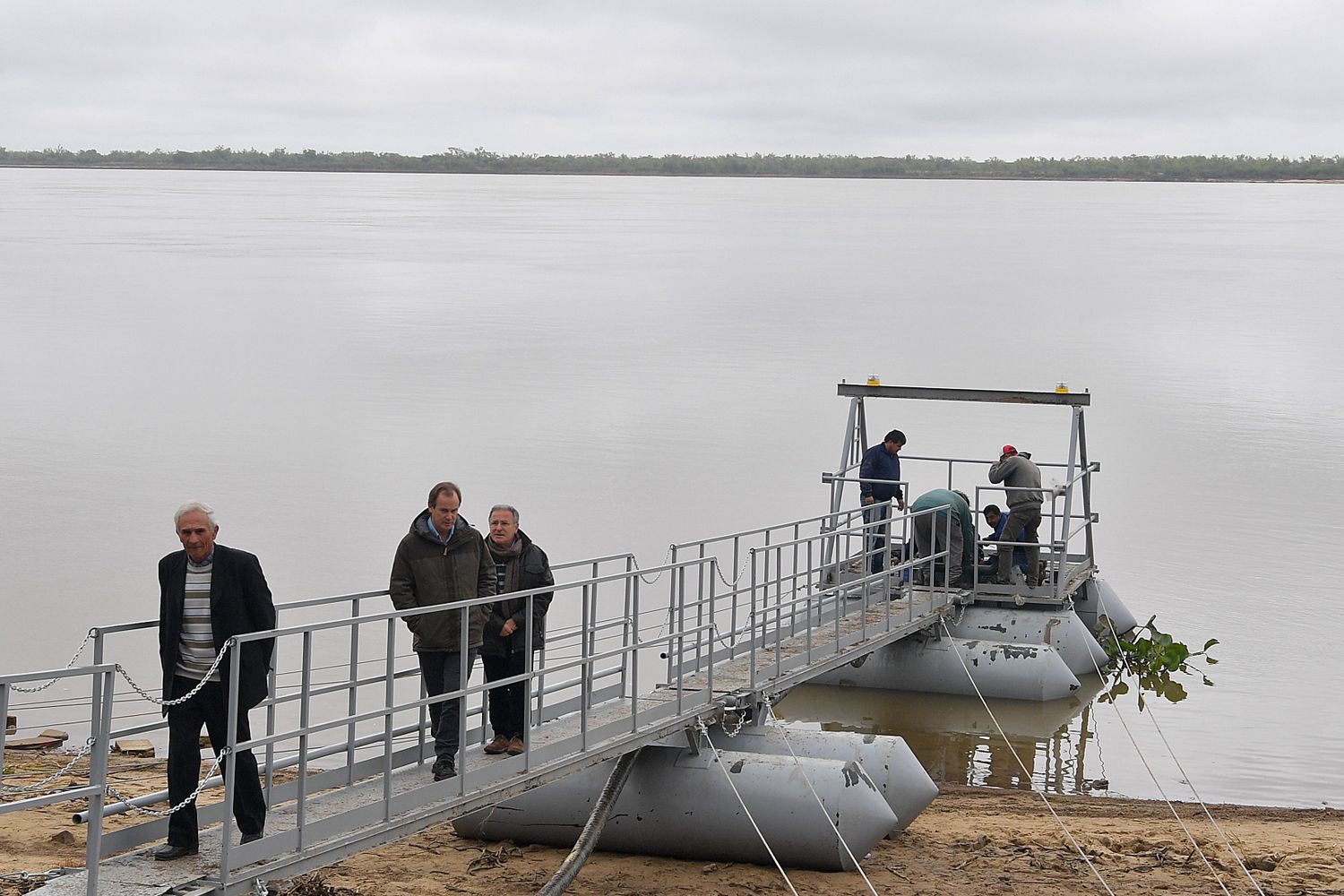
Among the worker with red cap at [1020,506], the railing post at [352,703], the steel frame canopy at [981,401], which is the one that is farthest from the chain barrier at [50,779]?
the worker with red cap at [1020,506]

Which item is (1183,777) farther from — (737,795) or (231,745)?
(231,745)

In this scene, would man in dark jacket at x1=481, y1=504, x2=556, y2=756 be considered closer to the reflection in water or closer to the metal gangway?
the metal gangway

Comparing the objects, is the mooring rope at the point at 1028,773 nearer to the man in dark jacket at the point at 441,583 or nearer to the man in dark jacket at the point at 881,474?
the man in dark jacket at the point at 881,474

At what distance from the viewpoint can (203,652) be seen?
6723 millimetres

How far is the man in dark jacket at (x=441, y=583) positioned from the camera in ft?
25.5

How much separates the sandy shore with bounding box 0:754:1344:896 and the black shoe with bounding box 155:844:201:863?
1.42m

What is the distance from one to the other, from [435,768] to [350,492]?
16.6 m

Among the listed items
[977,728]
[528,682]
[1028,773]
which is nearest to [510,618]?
[528,682]

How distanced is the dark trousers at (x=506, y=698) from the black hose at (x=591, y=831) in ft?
2.29

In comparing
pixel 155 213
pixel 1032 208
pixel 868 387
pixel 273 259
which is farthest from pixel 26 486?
pixel 1032 208

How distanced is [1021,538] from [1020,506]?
0.54 metres

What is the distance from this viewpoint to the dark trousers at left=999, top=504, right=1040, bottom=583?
48.8ft

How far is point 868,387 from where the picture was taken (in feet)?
52.2

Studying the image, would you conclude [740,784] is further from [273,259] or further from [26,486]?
[273,259]
